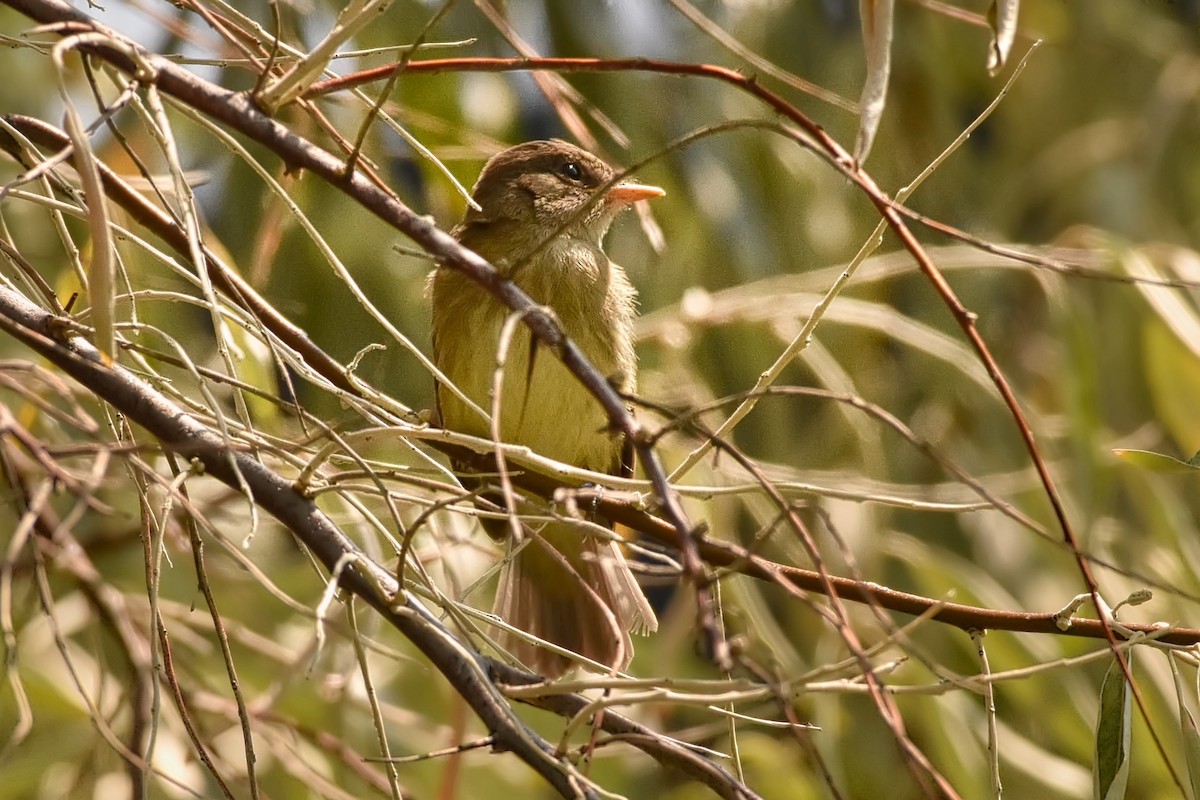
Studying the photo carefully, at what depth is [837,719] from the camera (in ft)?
12.3

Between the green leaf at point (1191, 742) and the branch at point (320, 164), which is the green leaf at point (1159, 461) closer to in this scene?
the green leaf at point (1191, 742)

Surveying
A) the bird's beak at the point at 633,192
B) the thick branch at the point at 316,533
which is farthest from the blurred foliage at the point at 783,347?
the thick branch at the point at 316,533

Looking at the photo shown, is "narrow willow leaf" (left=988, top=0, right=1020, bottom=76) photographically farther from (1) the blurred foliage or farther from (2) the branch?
(1) the blurred foliage

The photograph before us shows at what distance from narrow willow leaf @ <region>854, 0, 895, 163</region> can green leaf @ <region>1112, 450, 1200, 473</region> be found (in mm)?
632

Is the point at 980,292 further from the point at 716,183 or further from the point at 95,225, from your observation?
the point at 95,225

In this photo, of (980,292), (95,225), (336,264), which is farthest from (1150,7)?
(95,225)

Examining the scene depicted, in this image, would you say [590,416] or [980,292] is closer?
[590,416]

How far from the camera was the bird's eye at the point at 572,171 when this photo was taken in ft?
13.0

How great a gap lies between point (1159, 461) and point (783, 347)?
2040 millimetres

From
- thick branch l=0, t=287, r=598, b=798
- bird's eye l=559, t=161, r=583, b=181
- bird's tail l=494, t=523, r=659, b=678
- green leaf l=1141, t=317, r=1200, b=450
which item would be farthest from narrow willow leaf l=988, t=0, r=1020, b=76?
bird's eye l=559, t=161, r=583, b=181

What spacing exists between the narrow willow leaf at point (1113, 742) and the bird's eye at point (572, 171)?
2.50 metres

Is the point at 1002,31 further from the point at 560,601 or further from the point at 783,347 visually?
the point at 783,347

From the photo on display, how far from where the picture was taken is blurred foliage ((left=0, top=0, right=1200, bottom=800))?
10.5 ft

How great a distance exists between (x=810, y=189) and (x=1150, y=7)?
1.55 m
